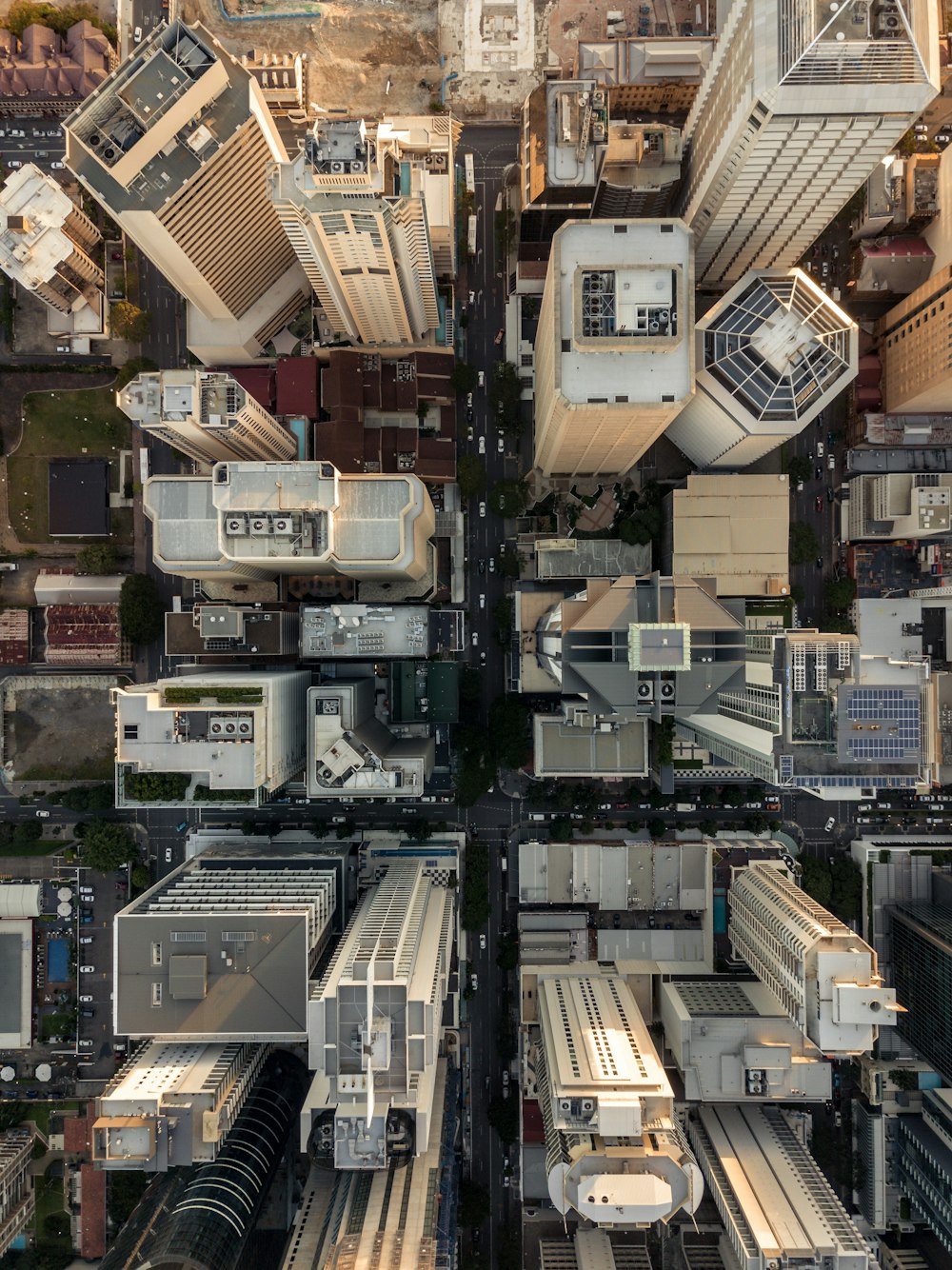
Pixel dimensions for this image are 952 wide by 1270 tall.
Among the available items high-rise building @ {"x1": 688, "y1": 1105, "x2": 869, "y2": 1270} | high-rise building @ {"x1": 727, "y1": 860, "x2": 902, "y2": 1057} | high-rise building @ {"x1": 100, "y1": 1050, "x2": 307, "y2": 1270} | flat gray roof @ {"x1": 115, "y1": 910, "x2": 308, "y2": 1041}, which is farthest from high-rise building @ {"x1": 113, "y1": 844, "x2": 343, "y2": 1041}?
high-rise building @ {"x1": 688, "y1": 1105, "x2": 869, "y2": 1270}

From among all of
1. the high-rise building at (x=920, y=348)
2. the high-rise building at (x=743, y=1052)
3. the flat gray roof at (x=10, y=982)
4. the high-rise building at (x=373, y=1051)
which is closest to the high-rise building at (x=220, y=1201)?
the high-rise building at (x=373, y=1051)

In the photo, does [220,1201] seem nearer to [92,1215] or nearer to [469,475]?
[92,1215]

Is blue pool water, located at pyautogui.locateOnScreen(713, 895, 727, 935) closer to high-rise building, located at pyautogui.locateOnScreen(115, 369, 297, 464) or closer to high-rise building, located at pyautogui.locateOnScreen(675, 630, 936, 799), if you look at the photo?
high-rise building, located at pyautogui.locateOnScreen(675, 630, 936, 799)

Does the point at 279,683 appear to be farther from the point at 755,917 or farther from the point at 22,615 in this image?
the point at 755,917

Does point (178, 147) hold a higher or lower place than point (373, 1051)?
higher

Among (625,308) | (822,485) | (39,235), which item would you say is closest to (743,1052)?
(822,485)

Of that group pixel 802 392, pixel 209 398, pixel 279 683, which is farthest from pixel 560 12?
pixel 279 683
